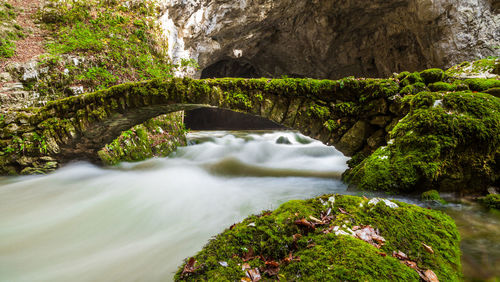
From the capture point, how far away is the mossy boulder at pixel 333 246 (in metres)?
1.06

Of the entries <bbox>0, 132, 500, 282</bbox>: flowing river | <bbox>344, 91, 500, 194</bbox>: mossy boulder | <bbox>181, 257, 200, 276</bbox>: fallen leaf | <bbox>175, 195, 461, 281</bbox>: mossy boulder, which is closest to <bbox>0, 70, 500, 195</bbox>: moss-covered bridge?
<bbox>344, 91, 500, 194</bbox>: mossy boulder

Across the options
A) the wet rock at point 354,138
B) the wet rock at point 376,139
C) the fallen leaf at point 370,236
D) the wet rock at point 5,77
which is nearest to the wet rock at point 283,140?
the wet rock at point 354,138

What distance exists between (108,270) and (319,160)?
21.5ft

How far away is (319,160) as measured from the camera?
726 centimetres

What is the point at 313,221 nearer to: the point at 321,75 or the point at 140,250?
the point at 140,250

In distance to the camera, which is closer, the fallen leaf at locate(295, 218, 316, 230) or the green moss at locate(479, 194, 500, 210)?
the fallen leaf at locate(295, 218, 316, 230)

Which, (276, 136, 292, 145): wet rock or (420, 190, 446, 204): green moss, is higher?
(420, 190, 446, 204): green moss

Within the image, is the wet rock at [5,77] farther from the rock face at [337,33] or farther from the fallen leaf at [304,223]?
the fallen leaf at [304,223]

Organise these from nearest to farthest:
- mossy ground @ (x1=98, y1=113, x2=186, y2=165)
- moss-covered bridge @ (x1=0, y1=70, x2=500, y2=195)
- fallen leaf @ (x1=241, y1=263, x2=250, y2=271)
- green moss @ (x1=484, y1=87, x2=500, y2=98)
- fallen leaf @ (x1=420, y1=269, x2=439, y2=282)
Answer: fallen leaf @ (x1=420, y1=269, x2=439, y2=282) → fallen leaf @ (x1=241, y1=263, x2=250, y2=271) → moss-covered bridge @ (x1=0, y1=70, x2=500, y2=195) → green moss @ (x1=484, y1=87, x2=500, y2=98) → mossy ground @ (x1=98, y1=113, x2=186, y2=165)

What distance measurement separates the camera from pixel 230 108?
4.53 metres

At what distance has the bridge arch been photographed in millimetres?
3932

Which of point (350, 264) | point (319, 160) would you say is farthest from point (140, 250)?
point (319, 160)

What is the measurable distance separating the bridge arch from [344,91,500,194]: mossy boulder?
2.69 feet

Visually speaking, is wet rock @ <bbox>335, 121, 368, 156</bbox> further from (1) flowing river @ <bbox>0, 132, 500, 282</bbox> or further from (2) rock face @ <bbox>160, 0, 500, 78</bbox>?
(2) rock face @ <bbox>160, 0, 500, 78</bbox>
